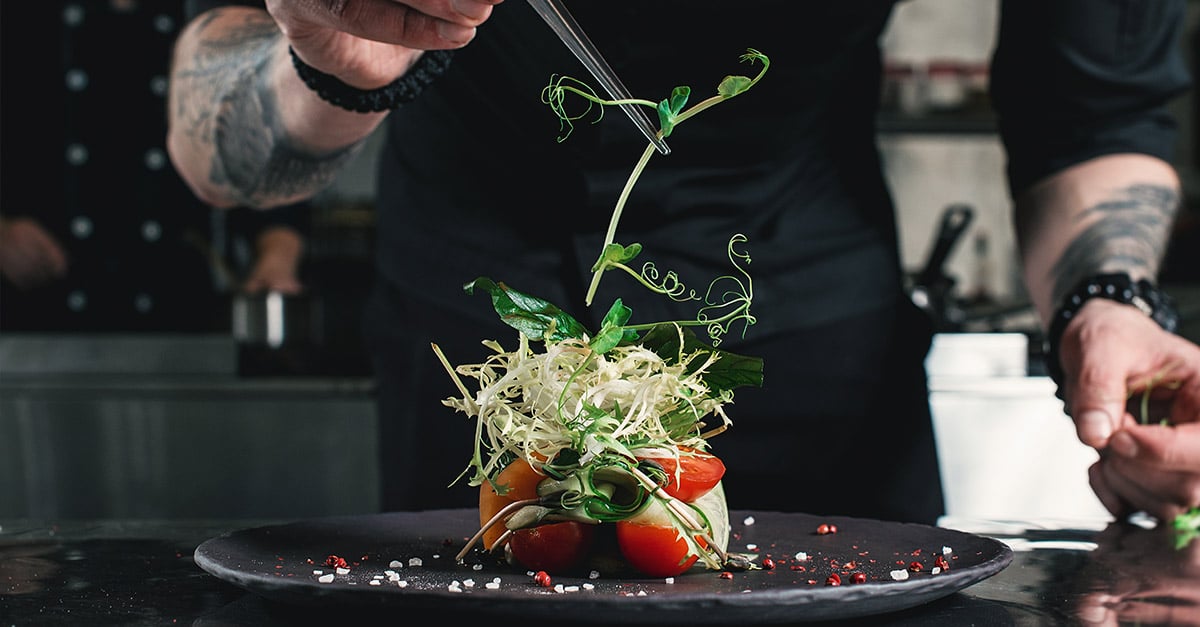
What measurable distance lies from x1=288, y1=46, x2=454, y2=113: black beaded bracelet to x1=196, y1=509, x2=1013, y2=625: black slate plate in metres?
0.36

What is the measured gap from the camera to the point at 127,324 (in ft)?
11.9

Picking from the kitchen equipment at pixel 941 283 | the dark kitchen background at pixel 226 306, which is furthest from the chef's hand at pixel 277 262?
the kitchen equipment at pixel 941 283

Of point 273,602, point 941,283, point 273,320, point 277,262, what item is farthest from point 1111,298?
point 277,262

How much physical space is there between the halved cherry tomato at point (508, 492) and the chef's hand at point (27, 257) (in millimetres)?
3210

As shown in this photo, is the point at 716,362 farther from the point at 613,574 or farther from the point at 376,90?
the point at 376,90

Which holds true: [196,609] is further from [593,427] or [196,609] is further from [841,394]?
[841,394]

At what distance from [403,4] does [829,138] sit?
67 centimetres

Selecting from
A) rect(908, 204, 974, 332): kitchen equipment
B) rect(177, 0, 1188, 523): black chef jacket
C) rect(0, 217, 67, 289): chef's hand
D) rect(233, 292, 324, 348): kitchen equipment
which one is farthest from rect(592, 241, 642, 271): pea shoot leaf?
rect(0, 217, 67, 289): chef's hand

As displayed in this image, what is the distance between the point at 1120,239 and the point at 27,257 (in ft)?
10.3

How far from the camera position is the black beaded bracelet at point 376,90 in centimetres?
104

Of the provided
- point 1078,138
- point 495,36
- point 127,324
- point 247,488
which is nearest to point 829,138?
point 1078,138

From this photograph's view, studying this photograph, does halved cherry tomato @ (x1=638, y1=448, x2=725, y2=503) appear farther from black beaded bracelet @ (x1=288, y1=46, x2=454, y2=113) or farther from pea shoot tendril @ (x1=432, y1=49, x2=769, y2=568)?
black beaded bracelet @ (x1=288, y1=46, x2=454, y2=113)

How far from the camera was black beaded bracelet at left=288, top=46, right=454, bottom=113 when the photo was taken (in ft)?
3.43

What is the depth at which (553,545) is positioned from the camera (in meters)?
0.73
